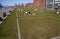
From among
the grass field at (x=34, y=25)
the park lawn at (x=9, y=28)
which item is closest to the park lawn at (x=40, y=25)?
the grass field at (x=34, y=25)

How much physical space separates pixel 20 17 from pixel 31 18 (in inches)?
9.3

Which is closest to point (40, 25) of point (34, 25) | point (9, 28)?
point (34, 25)

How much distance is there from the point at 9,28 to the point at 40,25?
65 centimetres

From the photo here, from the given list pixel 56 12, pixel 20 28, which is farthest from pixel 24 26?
pixel 56 12

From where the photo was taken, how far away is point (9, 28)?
322 centimetres

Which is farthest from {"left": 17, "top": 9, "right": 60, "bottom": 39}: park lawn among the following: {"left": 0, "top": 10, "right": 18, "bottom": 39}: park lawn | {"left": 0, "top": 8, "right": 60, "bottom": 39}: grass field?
{"left": 0, "top": 10, "right": 18, "bottom": 39}: park lawn

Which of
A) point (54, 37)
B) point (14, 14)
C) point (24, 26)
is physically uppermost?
point (14, 14)

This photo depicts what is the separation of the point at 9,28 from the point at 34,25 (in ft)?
1.74

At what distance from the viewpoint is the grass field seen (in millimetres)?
3176

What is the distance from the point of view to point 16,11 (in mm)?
3359

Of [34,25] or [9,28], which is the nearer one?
[9,28]

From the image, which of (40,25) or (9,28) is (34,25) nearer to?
(40,25)

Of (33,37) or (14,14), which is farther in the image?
(14,14)

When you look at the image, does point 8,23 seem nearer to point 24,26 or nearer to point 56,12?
point 24,26
